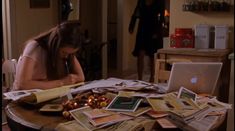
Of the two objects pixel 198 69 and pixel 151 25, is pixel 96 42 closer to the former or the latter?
pixel 151 25

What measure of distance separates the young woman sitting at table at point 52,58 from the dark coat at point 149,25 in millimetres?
1926

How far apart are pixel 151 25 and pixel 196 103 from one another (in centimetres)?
275

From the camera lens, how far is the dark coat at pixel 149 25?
4195mm

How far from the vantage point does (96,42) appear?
4.51 meters

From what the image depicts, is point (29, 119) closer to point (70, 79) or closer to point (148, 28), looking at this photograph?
point (70, 79)

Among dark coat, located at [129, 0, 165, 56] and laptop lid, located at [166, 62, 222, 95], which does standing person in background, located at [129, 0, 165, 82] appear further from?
laptop lid, located at [166, 62, 222, 95]

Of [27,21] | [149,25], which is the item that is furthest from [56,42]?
[149,25]

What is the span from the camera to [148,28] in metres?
4.33

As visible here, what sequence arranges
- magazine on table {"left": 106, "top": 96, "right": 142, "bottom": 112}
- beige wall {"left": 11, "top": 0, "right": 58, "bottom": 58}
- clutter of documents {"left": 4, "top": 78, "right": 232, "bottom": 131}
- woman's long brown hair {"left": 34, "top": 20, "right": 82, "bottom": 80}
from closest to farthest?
clutter of documents {"left": 4, "top": 78, "right": 232, "bottom": 131} < magazine on table {"left": 106, "top": 96, "right": 142, "bottom": 112} < woman's long brown hair {"left": 34, "top": 20, "right": 82, "bottom": 80} < beige wall {"left": 11, "top": 0, "right": 58, "bottom": 58}

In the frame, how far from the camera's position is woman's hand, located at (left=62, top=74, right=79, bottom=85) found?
7.77ft

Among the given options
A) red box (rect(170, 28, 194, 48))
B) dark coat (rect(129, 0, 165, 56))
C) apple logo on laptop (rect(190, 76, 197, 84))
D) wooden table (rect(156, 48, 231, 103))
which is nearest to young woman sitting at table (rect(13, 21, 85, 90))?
apple logo on laptop (rect(190, 76, 197, 84))

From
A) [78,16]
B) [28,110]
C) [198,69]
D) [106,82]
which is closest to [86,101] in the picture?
[28,110]

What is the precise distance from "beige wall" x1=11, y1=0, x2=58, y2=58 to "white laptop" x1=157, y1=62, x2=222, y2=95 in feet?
7.41

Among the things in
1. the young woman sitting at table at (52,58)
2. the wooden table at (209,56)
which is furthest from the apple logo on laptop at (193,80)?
the wooden table at (209,56)
